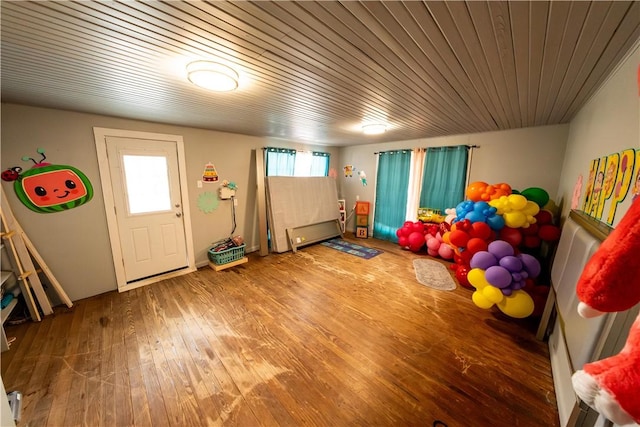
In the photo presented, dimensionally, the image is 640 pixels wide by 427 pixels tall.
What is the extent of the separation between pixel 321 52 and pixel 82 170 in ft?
10.1

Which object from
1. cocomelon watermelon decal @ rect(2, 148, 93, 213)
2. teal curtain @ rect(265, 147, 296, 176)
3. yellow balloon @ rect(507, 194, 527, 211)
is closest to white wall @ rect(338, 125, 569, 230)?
yellow balloon @ rect(507, 194, 527, 211)

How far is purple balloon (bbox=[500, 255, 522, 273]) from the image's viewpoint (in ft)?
7.08

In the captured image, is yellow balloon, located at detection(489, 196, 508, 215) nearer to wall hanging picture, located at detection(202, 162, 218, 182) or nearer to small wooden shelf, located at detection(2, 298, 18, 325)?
wall hanging picture, located at detection(202, 162, 218, 182)

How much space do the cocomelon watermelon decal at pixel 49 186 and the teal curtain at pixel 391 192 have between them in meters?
4.73

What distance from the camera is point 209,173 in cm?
363

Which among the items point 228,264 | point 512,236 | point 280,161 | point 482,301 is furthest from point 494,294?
point 280,161

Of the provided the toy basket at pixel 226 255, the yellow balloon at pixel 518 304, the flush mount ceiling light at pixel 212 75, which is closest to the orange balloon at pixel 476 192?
the yellow balloon at pixel 518 304

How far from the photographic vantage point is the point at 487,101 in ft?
7.18

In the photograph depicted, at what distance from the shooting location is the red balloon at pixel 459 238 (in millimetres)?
2639

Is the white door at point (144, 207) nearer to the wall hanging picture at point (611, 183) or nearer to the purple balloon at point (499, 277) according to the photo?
the purple balloon at point (499, 277)

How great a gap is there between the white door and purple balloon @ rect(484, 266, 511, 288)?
12.8 ft

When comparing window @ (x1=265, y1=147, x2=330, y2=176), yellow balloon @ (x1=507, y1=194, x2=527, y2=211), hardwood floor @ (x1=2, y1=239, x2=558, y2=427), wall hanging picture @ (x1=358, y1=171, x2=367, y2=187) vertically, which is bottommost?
hardwood floor @ (x1=2, y1=239, x2=558, y2=427)

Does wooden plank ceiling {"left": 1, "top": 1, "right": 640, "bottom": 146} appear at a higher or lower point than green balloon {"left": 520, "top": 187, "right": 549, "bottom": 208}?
higher

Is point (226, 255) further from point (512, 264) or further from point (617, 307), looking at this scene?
point (617, 307)
